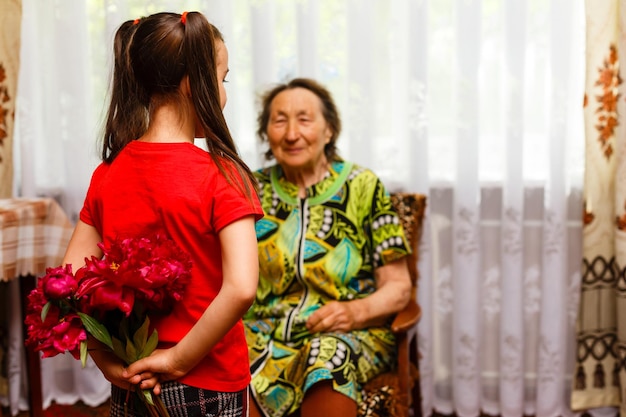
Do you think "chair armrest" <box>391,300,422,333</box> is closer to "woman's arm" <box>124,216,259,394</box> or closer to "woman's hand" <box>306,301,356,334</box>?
"woman's hand" <box>306,301,356,334</box>

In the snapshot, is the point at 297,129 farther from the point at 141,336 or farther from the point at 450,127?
Result: the point at 141,336

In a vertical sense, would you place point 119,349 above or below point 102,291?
below

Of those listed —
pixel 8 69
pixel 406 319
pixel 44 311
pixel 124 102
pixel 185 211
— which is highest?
pixel 8 69

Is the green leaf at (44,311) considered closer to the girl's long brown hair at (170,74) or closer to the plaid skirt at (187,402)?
the plaid skirt at (187,402)

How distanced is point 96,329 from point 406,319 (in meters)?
1.25

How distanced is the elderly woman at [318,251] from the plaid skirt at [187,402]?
832 mm

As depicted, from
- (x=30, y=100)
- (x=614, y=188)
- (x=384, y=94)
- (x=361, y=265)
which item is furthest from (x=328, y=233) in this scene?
(x=30, y=100)

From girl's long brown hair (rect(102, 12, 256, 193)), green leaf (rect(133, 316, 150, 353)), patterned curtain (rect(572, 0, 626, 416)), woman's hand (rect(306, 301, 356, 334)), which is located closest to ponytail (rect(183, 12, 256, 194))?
girl's long brown hair (rect(102, 12, 256, 193))

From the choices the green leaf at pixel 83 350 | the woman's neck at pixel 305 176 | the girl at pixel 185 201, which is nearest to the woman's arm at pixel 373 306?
the woman's neck at pixel 305 176

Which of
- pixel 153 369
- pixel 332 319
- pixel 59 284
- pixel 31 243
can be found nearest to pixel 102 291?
pixel 59 284

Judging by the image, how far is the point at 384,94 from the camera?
8.82ft

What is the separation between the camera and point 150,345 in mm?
1226

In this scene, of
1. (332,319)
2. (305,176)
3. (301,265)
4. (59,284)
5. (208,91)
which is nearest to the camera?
(59,284)

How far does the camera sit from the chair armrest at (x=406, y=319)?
2.14m
